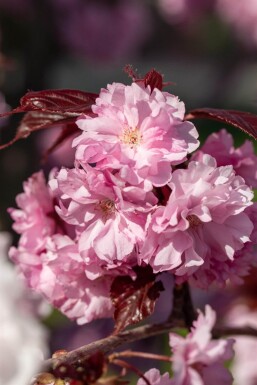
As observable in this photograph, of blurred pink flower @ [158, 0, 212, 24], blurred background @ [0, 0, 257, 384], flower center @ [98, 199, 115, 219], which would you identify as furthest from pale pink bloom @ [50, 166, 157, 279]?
blurred pink flower @ [158, 0, 212, 24]

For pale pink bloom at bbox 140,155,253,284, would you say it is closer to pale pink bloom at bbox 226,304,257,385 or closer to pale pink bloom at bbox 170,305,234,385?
pale pink bloom at bbox 170,305,234,385

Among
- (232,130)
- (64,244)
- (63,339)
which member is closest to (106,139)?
(64,244)

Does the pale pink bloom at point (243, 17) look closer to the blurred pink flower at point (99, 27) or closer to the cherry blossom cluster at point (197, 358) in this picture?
the blurred pink flower at point (99, 27)

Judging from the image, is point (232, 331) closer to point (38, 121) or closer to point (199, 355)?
point (199, 355)

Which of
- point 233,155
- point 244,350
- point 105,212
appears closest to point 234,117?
point 233,155

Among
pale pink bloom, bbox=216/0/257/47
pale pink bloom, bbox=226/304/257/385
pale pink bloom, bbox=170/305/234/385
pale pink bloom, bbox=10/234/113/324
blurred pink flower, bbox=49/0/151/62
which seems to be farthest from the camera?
pale pink bloom, bbox=216/0/257/47

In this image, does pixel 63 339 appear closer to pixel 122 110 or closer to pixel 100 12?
pixel 122 110

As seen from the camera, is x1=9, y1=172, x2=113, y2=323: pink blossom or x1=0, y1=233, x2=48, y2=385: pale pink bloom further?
x1=9, y1=172, x2=113, y2=323: pink blossom
